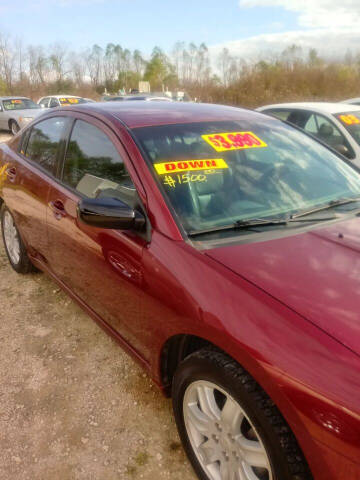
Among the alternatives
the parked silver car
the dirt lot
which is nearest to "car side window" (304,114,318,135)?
the dirt lot

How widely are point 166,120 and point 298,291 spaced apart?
1.33 meters

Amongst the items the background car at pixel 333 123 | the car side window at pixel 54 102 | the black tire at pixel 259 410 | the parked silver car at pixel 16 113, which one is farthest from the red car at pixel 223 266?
the car side window at pixel 54 102

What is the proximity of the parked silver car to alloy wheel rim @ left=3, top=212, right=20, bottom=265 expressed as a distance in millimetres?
10679

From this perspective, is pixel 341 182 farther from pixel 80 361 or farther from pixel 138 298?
pixel 80 361

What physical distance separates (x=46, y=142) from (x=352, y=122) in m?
4.06

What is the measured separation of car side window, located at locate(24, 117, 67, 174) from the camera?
289 cm

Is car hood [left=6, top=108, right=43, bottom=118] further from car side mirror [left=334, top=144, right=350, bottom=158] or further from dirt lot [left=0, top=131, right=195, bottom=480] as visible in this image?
dirt lot [left=0, top=131, right=195, bottom=480]

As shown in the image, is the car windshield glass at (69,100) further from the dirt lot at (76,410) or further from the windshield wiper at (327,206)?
the windshield wiper at (327,206)

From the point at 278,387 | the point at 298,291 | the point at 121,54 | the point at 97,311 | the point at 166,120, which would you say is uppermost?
the point at 121,54

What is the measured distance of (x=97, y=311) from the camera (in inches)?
97.3

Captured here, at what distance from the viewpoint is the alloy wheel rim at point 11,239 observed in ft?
12.2

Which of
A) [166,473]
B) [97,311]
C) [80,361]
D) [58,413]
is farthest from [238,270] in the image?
[80,361]

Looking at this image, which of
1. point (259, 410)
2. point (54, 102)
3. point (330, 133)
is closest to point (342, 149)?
point (330, 133)

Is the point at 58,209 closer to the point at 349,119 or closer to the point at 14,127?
the point at 349,119
